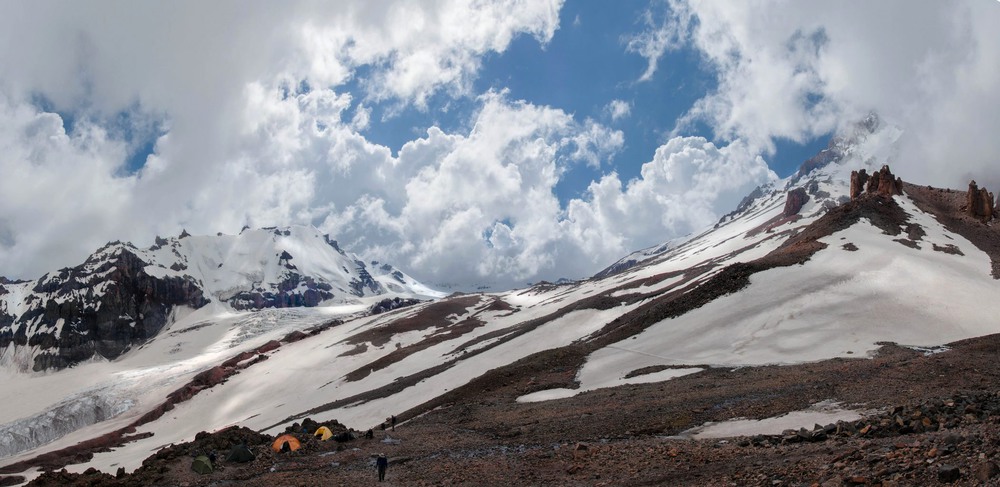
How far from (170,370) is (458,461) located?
15191cm

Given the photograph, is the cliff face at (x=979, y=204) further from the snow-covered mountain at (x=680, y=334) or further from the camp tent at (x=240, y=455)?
the camp tent at (x=240, y=455)

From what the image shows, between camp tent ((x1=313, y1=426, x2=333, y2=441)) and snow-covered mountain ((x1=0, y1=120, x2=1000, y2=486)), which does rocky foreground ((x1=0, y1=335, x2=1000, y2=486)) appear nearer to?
camp tent ((x1=313, y1=426, x2=333, y2=441))

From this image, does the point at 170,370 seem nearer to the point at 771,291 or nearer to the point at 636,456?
the point at 771,291

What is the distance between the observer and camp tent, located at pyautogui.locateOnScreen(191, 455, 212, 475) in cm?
2288

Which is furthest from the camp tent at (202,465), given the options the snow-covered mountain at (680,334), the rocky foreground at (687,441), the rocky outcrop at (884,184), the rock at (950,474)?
the rocky outcrop at (884,184)

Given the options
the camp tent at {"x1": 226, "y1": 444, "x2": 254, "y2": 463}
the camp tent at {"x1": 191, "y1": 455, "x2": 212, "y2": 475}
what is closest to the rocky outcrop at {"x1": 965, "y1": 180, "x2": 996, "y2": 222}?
the camp tent at {"x1": 226, "y1": 444, "x2": 254, "y2": 463}

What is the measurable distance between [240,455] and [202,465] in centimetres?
203

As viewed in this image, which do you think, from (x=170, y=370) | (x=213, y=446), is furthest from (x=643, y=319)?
(x=170, y=370)

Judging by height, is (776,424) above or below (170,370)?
below

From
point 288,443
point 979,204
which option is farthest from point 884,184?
point 288,443

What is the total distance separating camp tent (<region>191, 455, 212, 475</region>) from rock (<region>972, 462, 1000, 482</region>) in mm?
23605

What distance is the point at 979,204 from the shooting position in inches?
3155

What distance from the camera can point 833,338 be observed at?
40.2 meters

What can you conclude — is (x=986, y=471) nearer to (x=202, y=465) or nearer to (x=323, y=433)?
(x=202, y=465)
